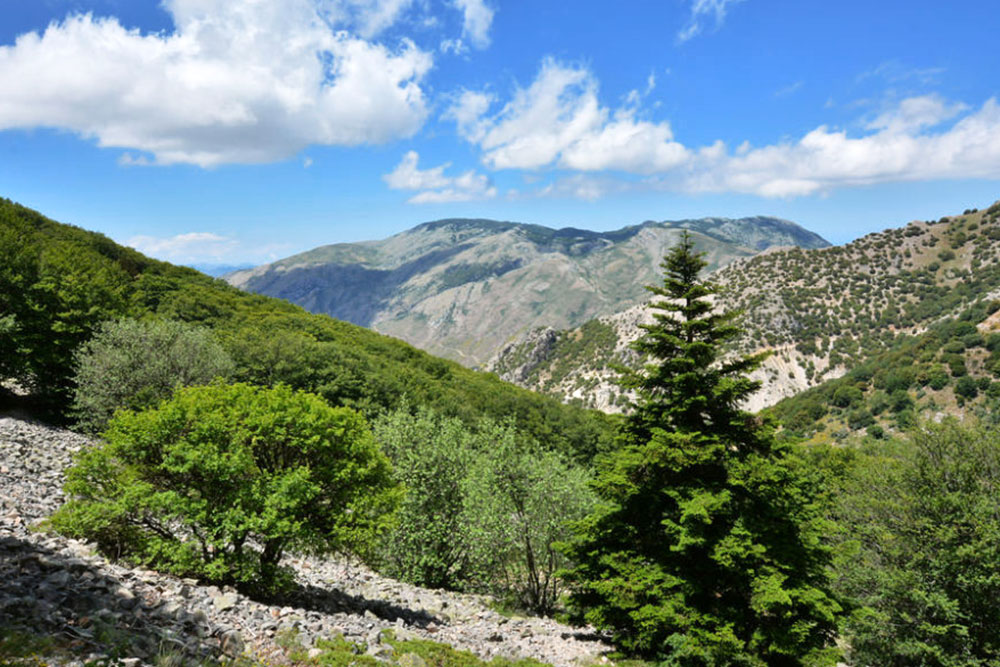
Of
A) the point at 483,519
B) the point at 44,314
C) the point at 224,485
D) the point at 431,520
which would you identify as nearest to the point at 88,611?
the point at 224,485

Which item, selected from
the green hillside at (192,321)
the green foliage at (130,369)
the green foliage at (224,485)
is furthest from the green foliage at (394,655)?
the green foliage at (130,369)

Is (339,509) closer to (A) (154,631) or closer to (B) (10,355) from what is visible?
(A) (154,631)

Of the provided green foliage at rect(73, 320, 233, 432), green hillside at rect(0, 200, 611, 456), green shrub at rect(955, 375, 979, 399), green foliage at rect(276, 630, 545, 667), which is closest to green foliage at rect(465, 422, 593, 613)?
green hillside at rect(0, 200, 611, 456)

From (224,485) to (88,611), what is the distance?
4.42m

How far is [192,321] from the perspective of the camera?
6838 cm

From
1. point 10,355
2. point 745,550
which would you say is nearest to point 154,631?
point 745,550

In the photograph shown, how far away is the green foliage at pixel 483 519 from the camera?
24.1 metres

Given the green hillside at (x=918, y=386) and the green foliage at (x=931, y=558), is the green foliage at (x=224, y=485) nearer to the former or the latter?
the green foliage at (x=931, y=558)

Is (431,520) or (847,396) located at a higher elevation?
(847,396)

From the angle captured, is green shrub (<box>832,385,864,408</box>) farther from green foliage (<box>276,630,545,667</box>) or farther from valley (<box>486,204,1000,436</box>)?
green foliage (<box>276,630,545,667</box>)

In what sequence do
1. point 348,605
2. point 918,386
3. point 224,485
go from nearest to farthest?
point 224,485 < point 348,605 < point 918,386

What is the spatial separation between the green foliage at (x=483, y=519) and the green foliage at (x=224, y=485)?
9.34m

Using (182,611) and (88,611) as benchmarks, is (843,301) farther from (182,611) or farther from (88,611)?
(88,611)

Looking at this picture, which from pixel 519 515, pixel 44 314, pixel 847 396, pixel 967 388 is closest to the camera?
pixel 519 515
